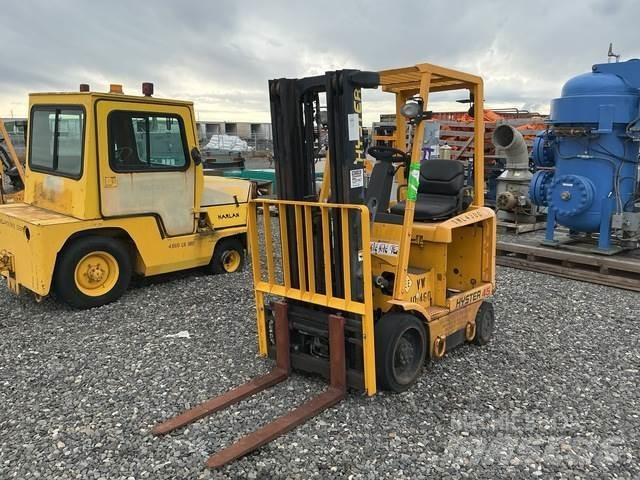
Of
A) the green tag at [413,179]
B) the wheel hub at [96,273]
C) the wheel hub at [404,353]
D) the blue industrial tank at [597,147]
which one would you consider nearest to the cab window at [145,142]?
the wheel hub at [96,273]

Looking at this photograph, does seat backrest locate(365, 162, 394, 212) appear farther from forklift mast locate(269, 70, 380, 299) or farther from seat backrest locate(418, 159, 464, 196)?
seat backrest locate(418, 159, 464, 196)

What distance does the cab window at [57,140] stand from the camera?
6105 millimetres

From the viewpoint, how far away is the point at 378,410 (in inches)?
149

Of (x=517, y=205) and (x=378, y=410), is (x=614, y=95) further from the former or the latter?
(x=378, y=410)

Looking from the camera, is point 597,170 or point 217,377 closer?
point 217,377

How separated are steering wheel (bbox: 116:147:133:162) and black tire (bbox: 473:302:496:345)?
413 cm

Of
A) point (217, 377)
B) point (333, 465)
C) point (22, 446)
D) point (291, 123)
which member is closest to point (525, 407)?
point (333, 465)

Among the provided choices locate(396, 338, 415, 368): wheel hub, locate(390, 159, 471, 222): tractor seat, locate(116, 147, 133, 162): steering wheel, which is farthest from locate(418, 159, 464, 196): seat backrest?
locate(116, 147, 133, 162): steering wheel

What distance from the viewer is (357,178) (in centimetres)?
385

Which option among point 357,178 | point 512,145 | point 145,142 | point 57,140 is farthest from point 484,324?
point 512,145

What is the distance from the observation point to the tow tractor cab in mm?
5883

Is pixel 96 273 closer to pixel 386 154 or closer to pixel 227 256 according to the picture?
pixel 227 256

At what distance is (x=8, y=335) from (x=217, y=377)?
238 centimetres

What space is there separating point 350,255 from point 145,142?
367cm
